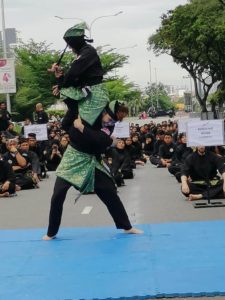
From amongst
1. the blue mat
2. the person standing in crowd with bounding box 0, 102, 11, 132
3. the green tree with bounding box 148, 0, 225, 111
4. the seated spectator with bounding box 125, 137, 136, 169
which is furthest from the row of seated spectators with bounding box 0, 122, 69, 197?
the green tree with bounding box 148, 0, 225, 111

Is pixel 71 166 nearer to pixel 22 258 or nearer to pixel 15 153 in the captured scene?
pixel 22 258

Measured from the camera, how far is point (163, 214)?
29.8 feet

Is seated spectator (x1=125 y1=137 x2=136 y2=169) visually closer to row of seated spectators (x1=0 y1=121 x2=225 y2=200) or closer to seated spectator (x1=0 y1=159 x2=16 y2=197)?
row of seated spectators (x1=0 y1=121 x2=225 y2=200)

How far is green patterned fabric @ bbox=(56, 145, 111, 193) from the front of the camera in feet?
21.4

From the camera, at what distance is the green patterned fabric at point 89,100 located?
6.36m

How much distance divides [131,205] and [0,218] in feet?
7.62

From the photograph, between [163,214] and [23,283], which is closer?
[23,283]

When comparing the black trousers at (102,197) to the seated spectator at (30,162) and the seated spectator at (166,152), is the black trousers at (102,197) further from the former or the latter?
the seated spectator at (166,152)

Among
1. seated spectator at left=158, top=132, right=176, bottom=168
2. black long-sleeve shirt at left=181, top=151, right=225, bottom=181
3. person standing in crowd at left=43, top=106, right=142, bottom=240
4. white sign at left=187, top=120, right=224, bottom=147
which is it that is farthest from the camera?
seated spectator at left=158, top=132, right=176, bottom=168

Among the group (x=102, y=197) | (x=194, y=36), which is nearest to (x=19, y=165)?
(x=102, y=197)

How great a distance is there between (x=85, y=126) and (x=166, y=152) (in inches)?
468

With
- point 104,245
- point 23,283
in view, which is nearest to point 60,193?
point 104,245

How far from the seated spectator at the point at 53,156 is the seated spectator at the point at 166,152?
302 centimetres

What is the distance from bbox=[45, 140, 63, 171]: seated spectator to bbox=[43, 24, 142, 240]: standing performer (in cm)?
1099
